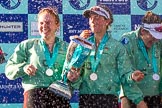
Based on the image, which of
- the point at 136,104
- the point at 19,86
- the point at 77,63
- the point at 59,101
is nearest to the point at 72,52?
the point at 77,63

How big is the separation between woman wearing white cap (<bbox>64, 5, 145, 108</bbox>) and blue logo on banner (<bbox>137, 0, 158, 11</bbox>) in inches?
48.7

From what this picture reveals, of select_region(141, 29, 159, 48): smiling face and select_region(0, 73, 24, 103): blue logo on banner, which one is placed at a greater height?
select_region(141, 29, 159, 48): smiling face

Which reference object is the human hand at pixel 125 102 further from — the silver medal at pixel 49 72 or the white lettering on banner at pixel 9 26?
the white lettering on banner at pixel 9 26

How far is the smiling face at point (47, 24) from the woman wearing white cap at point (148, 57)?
1.80 feet

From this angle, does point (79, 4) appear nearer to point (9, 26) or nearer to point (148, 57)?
point (9, 26)

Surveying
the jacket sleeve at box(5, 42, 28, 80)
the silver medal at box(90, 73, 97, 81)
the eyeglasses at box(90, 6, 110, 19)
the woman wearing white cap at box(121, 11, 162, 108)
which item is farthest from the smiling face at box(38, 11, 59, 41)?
the woman wearing white cap at box(121, 11, 162, 108)

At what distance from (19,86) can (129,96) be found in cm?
136

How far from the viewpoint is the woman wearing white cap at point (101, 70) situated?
11.6 feet

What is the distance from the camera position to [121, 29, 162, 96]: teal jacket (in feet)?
12.4

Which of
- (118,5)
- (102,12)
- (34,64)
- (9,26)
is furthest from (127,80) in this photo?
(9,26)

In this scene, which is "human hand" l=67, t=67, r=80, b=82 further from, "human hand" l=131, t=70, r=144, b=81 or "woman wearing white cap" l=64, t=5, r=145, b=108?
"human hand" l=131, t=70, r=144, b=81

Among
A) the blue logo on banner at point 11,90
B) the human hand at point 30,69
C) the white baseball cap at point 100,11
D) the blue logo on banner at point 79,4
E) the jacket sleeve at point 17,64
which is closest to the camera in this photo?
the human hand at point 30,69

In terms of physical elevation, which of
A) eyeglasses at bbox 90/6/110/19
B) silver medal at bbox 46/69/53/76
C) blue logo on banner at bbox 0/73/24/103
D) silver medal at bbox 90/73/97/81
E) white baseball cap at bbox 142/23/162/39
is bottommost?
blue logo on banner at bbox 0/73/24/103

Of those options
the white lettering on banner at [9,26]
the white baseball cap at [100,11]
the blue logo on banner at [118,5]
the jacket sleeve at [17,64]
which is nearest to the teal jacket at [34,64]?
the jacket sleeve at [17,64]
